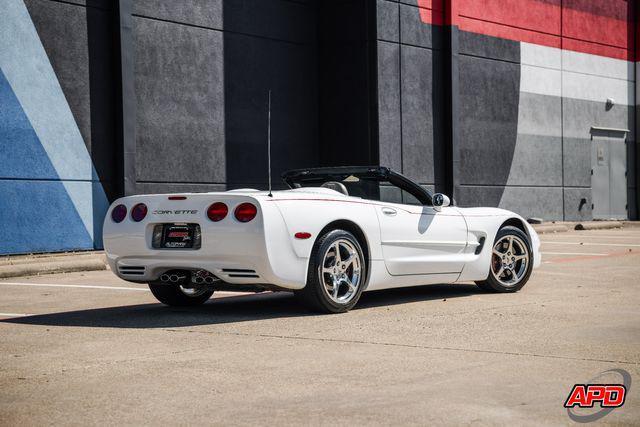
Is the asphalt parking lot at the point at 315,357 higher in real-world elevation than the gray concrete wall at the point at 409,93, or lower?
lower

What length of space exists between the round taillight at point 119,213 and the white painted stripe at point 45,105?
26.8 feet

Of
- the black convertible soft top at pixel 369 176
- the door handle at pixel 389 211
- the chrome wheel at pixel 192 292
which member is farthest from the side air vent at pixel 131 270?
the door handle at pixel 389 211

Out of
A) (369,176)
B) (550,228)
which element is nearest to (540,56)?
(550,228)

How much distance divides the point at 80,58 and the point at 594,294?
1048cm

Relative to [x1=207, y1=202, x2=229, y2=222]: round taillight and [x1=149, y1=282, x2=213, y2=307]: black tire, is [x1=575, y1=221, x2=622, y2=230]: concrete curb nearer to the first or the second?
[x1=149, y1=282, x2=213, y2=307]: black tire

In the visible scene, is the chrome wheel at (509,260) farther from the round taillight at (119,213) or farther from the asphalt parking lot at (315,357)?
the round taillight at (119,213)

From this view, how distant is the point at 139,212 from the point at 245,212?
43.4 inches

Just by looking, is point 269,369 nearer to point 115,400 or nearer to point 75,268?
point 115,400

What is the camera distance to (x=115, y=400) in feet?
16.1

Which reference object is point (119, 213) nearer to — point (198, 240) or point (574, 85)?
point (198, 240)

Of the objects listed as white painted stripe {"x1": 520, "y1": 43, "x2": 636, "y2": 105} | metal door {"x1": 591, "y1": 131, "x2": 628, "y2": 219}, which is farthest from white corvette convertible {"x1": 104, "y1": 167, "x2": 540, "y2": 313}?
metal door {"x1": 591, "y1": 131, "x2": 628, "y2": 219}

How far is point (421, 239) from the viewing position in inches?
361

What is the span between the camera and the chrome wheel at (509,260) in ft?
32.8

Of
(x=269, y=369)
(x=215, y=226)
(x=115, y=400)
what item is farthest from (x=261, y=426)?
(x=215, y=226)
